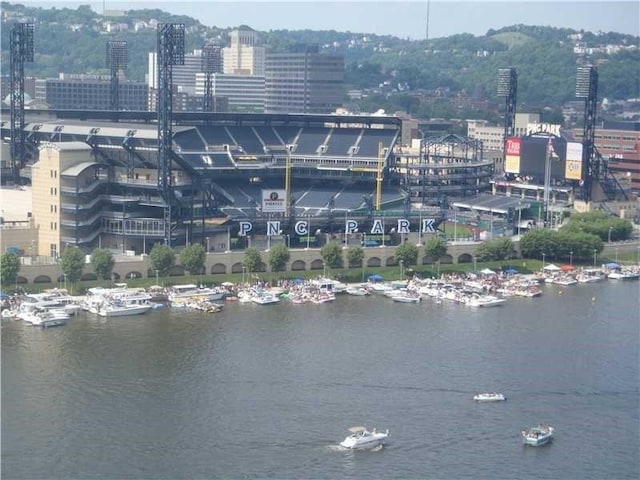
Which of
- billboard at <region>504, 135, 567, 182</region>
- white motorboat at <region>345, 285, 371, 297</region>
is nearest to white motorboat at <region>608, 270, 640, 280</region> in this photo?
white motorboat at <region>345, 285, 371, 297</region>

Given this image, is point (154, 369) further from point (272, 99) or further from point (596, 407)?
point (272, 99)

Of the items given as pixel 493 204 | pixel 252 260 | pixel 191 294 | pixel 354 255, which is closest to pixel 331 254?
pixel 354 255

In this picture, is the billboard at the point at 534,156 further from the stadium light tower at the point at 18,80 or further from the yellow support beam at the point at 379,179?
the stadium light tower at the point at 18,80

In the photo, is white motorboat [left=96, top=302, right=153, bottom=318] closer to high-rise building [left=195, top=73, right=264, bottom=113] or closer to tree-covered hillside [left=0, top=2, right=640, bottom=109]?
tree-covered hillside [left=0, top=2, right=640, bottom=109]

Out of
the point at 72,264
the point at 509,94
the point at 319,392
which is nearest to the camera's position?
the point at 319,392

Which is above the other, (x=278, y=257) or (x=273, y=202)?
(x=273, y=202)

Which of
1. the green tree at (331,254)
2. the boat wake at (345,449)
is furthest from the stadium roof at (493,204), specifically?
the boat wake at (345,449)

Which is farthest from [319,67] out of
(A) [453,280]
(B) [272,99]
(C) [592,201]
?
(A) [453,280]

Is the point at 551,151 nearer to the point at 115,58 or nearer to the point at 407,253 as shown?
the point at 407,253
